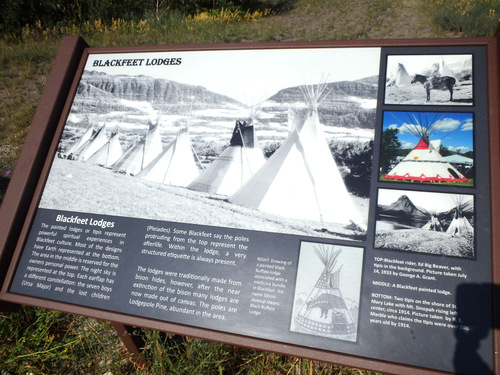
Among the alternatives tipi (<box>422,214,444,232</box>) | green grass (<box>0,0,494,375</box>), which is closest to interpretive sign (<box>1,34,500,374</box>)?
tipi (<box>422,214,444,232</box>)

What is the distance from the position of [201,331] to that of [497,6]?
30.9 feet

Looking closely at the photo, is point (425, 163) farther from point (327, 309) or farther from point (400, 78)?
point (327, 309)

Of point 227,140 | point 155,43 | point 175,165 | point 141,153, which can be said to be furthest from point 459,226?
point 155,43

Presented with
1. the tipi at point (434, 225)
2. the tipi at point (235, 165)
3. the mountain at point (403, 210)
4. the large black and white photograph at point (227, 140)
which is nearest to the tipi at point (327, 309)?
the large black and white photograph at point (227, 140)

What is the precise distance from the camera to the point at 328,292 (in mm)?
1735

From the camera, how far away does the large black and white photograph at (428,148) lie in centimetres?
182

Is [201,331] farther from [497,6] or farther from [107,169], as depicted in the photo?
Result: [497,6]

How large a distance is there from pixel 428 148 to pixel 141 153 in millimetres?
1700

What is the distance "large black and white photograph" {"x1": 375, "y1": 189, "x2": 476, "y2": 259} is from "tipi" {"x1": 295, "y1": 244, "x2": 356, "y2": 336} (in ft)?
0.85

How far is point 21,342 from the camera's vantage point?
257cm

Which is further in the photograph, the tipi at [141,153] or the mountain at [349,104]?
the tipi at [141,153]

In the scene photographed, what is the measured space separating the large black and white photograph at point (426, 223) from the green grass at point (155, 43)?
3.63 feet

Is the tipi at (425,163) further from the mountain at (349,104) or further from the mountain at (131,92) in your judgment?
the mountain at (131,92)

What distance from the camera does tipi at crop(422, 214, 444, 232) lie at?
1.73 meters
